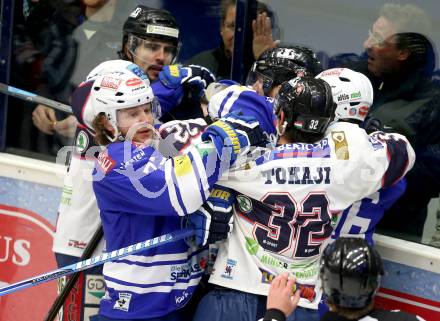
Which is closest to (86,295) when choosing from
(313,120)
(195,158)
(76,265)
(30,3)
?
(76,265)

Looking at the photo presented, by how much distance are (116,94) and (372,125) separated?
3.42 ft

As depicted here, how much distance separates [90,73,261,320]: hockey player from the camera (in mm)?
3156

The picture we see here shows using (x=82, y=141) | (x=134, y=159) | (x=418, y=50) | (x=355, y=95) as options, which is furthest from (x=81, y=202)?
(x=418, y=50)

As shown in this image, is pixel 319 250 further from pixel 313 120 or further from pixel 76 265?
pixel 76 265

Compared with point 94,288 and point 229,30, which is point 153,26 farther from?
point 94,288

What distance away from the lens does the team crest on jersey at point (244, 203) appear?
10.8ft

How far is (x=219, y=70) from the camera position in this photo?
442cm

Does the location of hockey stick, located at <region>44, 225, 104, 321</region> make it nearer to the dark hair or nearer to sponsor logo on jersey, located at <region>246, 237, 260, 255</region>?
sponsor logo on jersey, located at <region>246, 237, 260, 255</region>

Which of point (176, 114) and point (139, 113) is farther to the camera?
point (176, 114)

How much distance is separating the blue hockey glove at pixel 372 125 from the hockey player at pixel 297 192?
0.42 m

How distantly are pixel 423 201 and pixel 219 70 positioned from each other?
44.8 inches

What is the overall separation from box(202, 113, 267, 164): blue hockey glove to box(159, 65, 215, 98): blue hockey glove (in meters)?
0.64

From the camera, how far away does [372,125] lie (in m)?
3.84

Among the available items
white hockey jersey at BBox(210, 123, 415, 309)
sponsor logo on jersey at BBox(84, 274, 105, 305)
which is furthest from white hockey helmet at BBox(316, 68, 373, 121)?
sponsor logo on jersey at BBox(84, 274, 105, 305)
